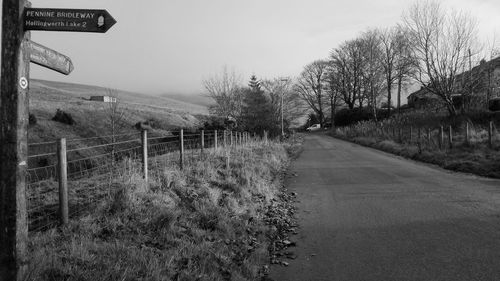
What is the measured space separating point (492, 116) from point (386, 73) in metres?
26.5

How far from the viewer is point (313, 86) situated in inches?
3004

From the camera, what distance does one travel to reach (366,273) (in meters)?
4.61

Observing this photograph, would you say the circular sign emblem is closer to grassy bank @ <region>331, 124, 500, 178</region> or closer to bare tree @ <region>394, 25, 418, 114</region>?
grassy bank @ <region>331, 124, 500, 178</region>

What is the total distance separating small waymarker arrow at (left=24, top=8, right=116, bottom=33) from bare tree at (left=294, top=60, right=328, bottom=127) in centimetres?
7116

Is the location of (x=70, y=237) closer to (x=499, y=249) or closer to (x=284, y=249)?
(x=284, y=249)

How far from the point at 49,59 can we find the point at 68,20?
428mm

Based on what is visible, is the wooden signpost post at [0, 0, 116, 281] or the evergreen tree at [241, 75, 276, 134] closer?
the wooden signpost post at [0, 0, 116, 281]

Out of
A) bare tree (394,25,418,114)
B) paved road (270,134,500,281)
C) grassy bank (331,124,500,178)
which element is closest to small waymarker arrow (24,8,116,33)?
paved road (270,134,500,281)

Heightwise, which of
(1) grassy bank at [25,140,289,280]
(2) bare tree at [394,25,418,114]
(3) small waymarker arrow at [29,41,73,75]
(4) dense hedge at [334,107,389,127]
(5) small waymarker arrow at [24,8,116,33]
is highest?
(2) bare tree at [394,25,418,114]

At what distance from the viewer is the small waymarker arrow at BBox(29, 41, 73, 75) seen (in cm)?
348

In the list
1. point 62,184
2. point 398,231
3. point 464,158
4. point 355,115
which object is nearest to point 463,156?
point 464,158

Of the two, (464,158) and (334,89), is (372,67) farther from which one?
(464,158)

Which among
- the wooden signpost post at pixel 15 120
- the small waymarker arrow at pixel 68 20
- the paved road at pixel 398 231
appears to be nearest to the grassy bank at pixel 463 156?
the paved road at pixel 398 231

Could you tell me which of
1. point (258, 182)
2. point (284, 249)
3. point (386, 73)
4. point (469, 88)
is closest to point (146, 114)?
point (386, 73)
